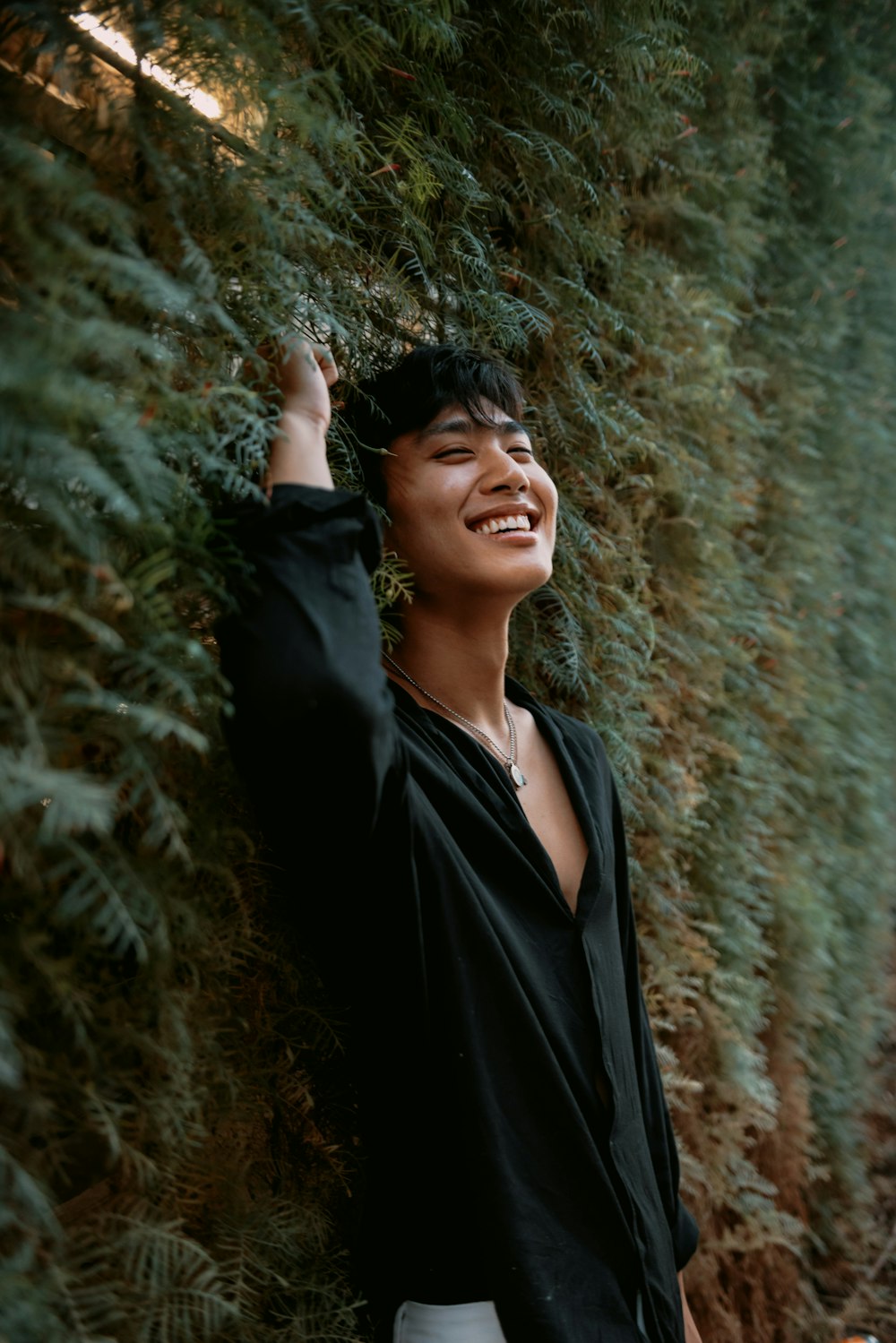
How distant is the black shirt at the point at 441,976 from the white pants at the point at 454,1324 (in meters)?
0.02

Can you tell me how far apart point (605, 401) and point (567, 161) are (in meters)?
0.45

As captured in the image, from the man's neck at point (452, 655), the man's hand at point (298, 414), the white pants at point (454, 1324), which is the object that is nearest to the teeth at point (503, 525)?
the man's neck at point (452, 655)

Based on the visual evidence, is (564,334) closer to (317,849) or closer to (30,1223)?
(317,849)

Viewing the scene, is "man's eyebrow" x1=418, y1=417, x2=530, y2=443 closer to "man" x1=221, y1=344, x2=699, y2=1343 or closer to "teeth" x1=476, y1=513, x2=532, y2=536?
"man" x1=221, y1=344, x2=699, y2=1343

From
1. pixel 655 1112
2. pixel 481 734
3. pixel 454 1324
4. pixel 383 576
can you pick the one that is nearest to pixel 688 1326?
pixel 655 1112

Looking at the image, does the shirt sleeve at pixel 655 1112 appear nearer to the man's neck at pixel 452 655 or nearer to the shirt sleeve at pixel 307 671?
the man's neck at pixel 452 655

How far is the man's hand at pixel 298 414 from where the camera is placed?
39.1 inches

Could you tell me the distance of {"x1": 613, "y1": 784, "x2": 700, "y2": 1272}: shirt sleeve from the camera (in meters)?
1.49

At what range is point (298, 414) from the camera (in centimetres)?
104

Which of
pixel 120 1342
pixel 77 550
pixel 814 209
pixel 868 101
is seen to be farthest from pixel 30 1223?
pixel 868 101

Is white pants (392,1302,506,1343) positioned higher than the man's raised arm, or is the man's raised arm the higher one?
the man's raised arm

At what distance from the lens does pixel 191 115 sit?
0.95 metres

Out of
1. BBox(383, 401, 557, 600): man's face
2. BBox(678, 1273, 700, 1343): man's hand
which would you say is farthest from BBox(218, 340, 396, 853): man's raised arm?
BBox(678, 1273, 700, 1343): man's hand

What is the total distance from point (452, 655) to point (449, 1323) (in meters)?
0.83
